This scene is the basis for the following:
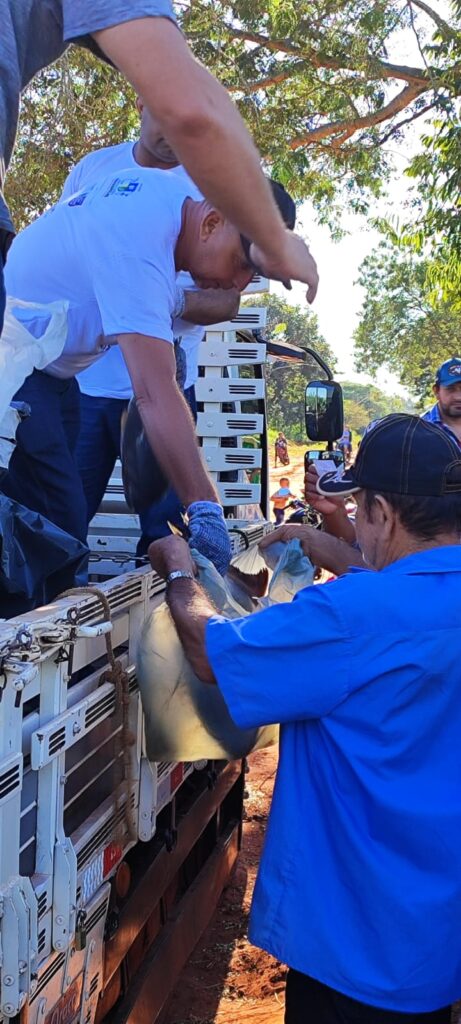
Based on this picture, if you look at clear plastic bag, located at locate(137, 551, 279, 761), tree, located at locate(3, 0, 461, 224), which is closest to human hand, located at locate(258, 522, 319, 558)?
clear plastic bag, located at locate(137, 551, 279, 761)

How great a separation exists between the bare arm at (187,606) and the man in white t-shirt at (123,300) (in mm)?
202

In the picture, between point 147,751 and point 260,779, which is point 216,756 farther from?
point 260,779

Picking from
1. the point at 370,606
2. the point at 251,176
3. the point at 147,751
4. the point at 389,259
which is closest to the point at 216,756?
the point at 147,751

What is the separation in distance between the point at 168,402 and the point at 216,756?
0.88m

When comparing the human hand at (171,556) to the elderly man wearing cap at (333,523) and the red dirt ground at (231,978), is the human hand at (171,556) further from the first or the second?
the red dirt ground at (231,978)

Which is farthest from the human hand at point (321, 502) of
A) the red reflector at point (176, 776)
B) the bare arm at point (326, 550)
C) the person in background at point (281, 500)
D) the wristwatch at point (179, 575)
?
the person in background at point (281, 500)

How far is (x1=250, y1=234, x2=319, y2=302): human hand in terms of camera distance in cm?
168

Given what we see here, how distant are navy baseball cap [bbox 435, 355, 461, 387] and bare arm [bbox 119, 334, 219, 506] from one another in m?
3.25

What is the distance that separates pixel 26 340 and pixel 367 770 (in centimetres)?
133

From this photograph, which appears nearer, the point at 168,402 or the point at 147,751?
the point at 147,751

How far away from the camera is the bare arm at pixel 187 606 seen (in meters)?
1.93

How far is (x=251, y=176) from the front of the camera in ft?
4.99

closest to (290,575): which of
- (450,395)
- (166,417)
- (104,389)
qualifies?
(166,417)

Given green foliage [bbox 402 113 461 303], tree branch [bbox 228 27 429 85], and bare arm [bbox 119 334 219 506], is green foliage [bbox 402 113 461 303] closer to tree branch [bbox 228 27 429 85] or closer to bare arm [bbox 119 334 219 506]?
tree branch [bbox 228 27 429 85]
